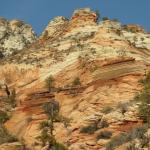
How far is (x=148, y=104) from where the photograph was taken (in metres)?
61.1

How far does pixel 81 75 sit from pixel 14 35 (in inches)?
1613

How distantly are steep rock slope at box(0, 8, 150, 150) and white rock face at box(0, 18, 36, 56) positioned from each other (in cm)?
1340

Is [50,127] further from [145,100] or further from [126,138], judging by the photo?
[126,138]

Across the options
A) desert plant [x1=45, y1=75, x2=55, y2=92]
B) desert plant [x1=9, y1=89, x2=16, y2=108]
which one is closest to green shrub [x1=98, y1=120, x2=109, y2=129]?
desert plant [x1=45, y1=75, x2=55, y2=92]

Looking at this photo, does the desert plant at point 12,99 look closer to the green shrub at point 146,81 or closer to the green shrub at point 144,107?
the green shrub at point 146,81

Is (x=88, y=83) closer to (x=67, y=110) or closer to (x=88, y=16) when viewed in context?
(x=67, y=110)

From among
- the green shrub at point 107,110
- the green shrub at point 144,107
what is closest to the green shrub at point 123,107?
the green shrub at point 107,110

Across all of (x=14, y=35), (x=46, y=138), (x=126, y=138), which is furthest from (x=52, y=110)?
(x=14, y=35)

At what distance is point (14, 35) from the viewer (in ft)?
385

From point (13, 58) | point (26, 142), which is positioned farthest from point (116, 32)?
point (26, 142)

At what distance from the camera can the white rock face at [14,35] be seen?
374 ft

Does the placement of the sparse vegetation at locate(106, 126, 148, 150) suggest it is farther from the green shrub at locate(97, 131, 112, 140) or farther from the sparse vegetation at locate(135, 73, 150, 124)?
the sparse vegetation at locate(135, 73, 150, 124)

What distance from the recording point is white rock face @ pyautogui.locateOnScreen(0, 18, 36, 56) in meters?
114

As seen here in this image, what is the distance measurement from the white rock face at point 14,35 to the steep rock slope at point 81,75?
13.4 m
